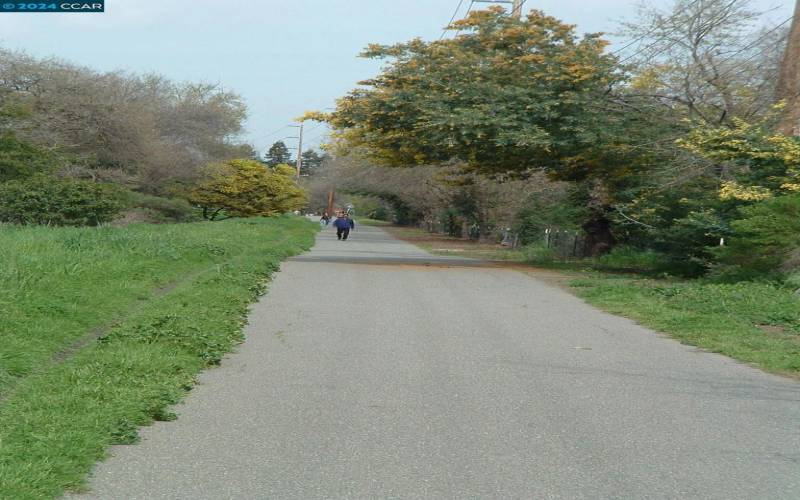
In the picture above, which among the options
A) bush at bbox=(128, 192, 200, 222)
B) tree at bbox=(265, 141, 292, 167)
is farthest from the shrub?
tree at bbox=(265, 141, 292, 167)

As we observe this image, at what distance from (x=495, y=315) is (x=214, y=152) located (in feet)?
157

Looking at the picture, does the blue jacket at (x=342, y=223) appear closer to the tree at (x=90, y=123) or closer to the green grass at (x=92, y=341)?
the tree at (x=90, y=123)

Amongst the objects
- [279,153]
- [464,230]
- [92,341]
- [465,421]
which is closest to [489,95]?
[92,341]

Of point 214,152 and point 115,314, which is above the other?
point 214,152

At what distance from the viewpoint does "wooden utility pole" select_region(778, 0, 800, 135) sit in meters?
20.3

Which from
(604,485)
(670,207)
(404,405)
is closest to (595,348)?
(404,405)

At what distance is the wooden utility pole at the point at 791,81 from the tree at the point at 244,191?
35941mm

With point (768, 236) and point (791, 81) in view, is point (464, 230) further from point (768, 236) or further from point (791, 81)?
point (768, 236)

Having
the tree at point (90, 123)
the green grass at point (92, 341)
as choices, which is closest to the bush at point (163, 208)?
the tree at point (90, 123)

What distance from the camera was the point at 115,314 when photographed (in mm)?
11984

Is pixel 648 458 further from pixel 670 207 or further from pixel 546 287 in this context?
pixel 670 207

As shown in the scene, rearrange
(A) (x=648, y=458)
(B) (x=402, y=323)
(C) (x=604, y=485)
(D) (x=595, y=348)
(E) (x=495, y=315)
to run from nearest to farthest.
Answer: (C) (x=604, y=485), (A) (x=648, y=458), (D) (x=595, y=348), (B) (x=402, y=323), (E) (x=495, y=315)

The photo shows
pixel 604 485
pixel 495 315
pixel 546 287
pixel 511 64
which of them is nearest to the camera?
pixel 604 485

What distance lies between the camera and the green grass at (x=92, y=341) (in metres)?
5.98
